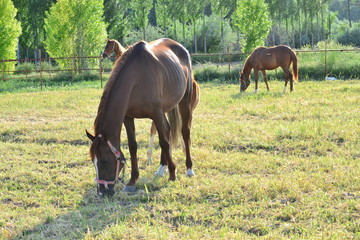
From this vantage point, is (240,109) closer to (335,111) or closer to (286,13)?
(335,111)

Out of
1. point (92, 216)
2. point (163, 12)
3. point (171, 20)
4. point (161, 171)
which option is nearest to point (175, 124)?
point (161, 171)

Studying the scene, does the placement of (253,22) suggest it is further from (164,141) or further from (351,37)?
(164,141)

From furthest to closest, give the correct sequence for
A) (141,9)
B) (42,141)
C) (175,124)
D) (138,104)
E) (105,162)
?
1. (141,9)
2. (42,141)
3. (175,124)
4. (138,104)
5. (105,162)

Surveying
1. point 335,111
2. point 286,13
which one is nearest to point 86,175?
point 335,111

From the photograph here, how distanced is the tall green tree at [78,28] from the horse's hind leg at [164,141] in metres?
23.3

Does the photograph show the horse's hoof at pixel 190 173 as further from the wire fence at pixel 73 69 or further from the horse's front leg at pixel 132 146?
the wire fence at pixel 73 69

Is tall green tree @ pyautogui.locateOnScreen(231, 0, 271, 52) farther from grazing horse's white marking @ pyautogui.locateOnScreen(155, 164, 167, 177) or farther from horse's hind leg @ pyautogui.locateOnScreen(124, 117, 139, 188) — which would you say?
horse's hind leg @ pyautogui.locateOnScreen(124, 117, 139, 188)

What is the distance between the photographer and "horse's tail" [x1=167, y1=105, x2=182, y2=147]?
193 inches

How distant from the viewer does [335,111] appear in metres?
8.52

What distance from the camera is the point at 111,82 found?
3.80 m

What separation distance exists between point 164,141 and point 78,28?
25158mm

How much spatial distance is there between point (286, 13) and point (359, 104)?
4372 centimetres

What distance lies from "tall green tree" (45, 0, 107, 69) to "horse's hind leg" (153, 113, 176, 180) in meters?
23.3

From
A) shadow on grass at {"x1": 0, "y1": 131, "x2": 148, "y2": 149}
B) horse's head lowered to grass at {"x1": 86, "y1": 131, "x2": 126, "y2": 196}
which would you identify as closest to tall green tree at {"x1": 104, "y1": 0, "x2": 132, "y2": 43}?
shadow on grass at {"x1": 0, "y1": 131, "x2": 148, "y2": 149}
